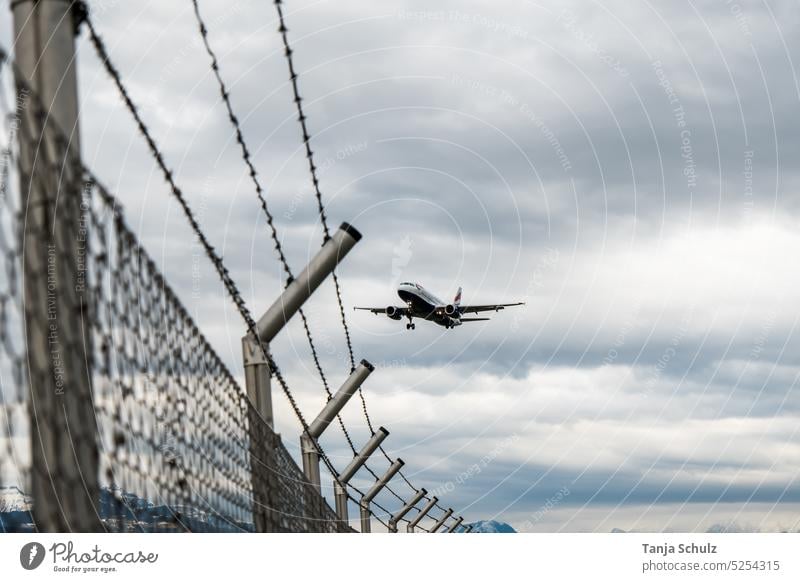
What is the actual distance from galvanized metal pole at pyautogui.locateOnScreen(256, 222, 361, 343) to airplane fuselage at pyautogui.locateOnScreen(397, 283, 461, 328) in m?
37.4

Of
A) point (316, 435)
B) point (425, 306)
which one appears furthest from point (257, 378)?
point (425, 306)

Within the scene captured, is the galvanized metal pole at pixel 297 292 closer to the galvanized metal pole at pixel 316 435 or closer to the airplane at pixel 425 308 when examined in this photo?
the galvanized metal pole at pixel 316 435

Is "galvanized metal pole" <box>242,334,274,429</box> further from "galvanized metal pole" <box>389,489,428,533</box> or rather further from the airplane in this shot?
the airplane

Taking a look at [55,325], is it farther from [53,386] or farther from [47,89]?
[47,89]

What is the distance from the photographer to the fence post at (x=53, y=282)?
3.26 metres

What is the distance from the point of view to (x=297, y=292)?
9.55 metres

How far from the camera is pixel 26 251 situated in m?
3.30

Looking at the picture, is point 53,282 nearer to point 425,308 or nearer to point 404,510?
point 404,510

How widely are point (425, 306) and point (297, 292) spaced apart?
129ft

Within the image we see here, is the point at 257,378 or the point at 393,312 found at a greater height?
the point at 393,312

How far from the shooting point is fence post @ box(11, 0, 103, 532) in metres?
3.26

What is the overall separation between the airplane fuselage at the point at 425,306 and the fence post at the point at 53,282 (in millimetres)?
43540
